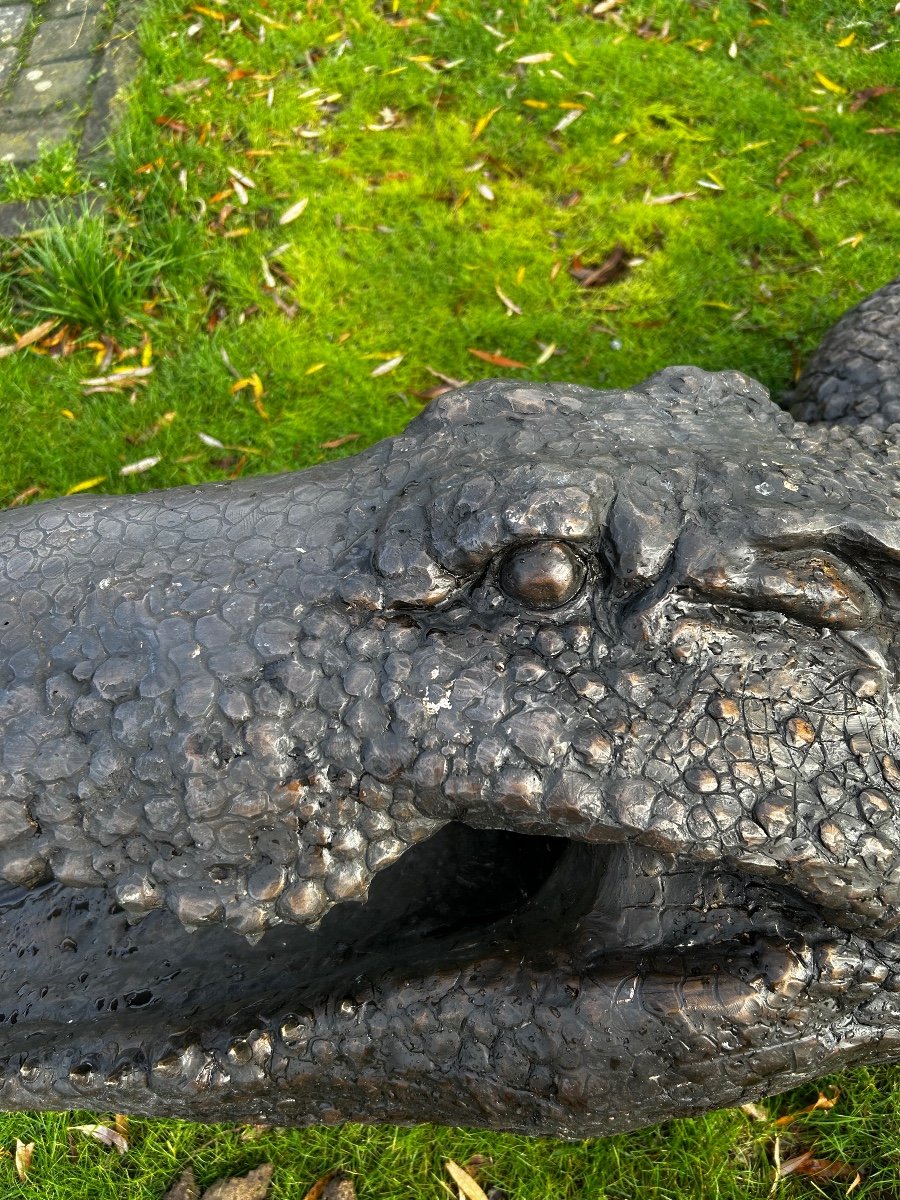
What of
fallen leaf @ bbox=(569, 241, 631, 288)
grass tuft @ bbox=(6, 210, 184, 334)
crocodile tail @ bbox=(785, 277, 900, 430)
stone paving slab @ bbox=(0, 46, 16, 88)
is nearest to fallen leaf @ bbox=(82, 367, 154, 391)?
grass tuft @ bbox=(6, 210, 184, 334)

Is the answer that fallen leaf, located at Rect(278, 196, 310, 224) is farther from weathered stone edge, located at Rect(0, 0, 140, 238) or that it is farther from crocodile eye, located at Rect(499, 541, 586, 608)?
crocodile eye, located at Rect(499, 541, 586, 608)

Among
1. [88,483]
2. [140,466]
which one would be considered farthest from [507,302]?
[88,483]

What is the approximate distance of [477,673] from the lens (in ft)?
4.27

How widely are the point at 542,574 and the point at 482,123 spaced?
3.25 meters

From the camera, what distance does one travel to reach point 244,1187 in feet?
7.45

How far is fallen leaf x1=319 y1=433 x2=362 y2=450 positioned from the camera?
323 centimetres

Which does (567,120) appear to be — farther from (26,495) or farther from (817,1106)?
(817,1106)

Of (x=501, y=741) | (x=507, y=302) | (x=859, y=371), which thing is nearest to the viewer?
(x=501, y=741)

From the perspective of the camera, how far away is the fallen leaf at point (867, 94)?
149 inches

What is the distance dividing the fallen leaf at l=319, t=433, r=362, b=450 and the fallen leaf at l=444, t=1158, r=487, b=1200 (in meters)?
2.11

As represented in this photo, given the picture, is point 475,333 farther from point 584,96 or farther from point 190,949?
point 190,949

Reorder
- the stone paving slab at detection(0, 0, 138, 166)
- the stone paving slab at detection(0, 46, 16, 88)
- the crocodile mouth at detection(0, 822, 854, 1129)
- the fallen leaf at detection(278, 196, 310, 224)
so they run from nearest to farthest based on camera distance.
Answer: the crocodile mouth at detection(0, 822, 854, 1129)
the fallen leaf at detection(278, 196, 310, 224)
the stone paving slab at detection(0, 0, 138, 166)
the stone paving slab at detection(0, 46, 16, 88)

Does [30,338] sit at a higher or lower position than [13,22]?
lower

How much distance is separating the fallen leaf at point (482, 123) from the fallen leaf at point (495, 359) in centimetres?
111
